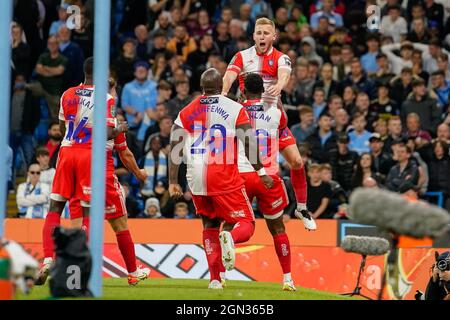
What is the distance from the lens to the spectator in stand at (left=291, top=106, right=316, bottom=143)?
2267cm

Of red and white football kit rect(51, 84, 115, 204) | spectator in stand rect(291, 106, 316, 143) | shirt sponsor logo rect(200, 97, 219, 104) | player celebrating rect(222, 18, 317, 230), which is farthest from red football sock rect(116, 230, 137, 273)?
spectator in stand rect(291, 106, 316, 143)

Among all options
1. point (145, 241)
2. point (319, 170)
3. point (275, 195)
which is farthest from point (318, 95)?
point (275, 195)

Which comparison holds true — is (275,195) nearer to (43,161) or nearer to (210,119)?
(210,119)

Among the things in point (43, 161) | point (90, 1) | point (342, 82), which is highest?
point (90, 1)

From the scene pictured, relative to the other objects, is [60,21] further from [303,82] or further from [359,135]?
[359,135]

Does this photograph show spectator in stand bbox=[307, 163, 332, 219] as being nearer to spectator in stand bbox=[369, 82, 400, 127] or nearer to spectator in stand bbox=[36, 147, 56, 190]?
spectator in stand bbox=[369, 82, 400, 127]

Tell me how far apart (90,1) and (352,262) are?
9.36 metres

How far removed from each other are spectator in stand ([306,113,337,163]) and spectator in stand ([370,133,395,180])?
0.67m

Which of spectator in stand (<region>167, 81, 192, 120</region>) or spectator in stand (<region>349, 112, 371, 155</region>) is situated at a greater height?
spectator in stand (<region>167, 81, 192, 120</region>)

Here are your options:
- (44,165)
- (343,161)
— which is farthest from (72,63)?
(343,161)

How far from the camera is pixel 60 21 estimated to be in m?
25.1

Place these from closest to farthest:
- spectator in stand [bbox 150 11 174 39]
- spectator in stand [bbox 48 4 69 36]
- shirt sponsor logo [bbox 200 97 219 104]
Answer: shirt sponsor logo [bbox 200 97 219 104]
spectator in stand [bbox 48 4 69 36]
spectator in stand [bbox 150 11 174 39]

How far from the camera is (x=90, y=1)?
25.6 metres

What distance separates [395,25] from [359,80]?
1827mm
